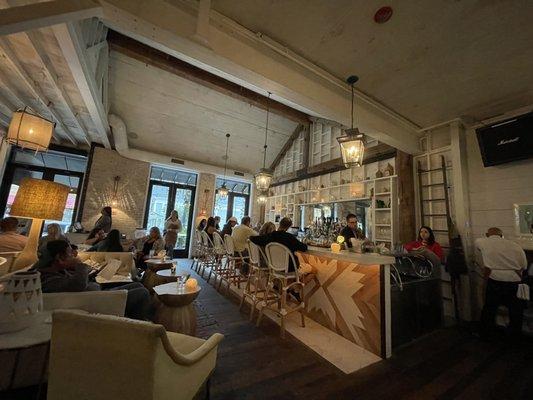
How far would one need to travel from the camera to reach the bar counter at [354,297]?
7.51ft

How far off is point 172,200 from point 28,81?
4903mm

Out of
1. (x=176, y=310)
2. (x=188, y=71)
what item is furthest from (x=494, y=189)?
(x=188, y=71)

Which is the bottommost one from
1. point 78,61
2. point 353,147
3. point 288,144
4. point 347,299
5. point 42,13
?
point 347,299

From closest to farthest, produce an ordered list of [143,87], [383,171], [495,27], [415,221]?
[495,27] < [415,221] < [383,171] < [143,87]

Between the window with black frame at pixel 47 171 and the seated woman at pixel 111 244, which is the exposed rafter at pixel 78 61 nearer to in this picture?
the seated woman at pixel 111 244

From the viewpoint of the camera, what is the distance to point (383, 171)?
4812 millimetres

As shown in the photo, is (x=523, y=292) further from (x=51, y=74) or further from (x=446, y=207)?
(x=51, y=74)

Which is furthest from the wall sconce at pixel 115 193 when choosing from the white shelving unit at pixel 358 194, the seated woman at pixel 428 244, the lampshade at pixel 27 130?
the seated woman at pixel 428 244

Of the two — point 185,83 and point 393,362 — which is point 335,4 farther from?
point 185,83

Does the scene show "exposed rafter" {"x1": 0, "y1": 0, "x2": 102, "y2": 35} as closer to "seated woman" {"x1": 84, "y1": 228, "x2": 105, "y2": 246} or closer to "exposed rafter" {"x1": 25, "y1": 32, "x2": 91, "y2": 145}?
"exposed rafter" {"x1": 25, "y1": 32, "x2": 91, "y2": 145}

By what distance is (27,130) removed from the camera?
242 centimetres

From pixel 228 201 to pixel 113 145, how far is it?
4197 mm

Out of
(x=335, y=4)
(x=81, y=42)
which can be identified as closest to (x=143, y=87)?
(x=81, y=42)

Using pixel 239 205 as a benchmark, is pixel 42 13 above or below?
above
